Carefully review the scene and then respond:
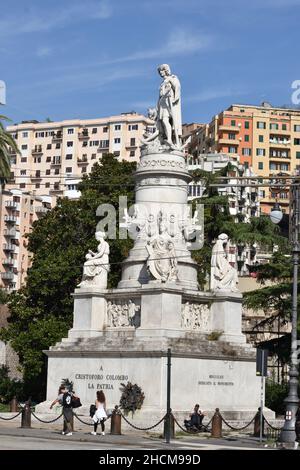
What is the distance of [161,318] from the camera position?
3828 cm

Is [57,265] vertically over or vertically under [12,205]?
under

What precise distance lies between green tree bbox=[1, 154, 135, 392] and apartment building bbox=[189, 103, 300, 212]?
290ft

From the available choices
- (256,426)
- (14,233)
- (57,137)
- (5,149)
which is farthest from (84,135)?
(256,426)

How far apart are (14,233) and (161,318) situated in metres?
102

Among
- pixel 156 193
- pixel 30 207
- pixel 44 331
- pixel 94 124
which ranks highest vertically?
pixel 94 124

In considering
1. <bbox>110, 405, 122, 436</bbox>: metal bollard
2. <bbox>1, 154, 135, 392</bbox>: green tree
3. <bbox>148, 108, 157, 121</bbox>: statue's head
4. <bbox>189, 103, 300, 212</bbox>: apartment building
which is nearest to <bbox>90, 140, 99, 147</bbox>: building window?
<bbox>189, 103, 300, 212</bbox>: apartment building

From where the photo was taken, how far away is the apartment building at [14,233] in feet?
449

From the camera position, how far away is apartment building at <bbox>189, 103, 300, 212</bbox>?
148875 millimetres

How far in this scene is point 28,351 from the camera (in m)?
53.8

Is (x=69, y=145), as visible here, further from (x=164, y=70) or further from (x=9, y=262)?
(x=164, y=70)
